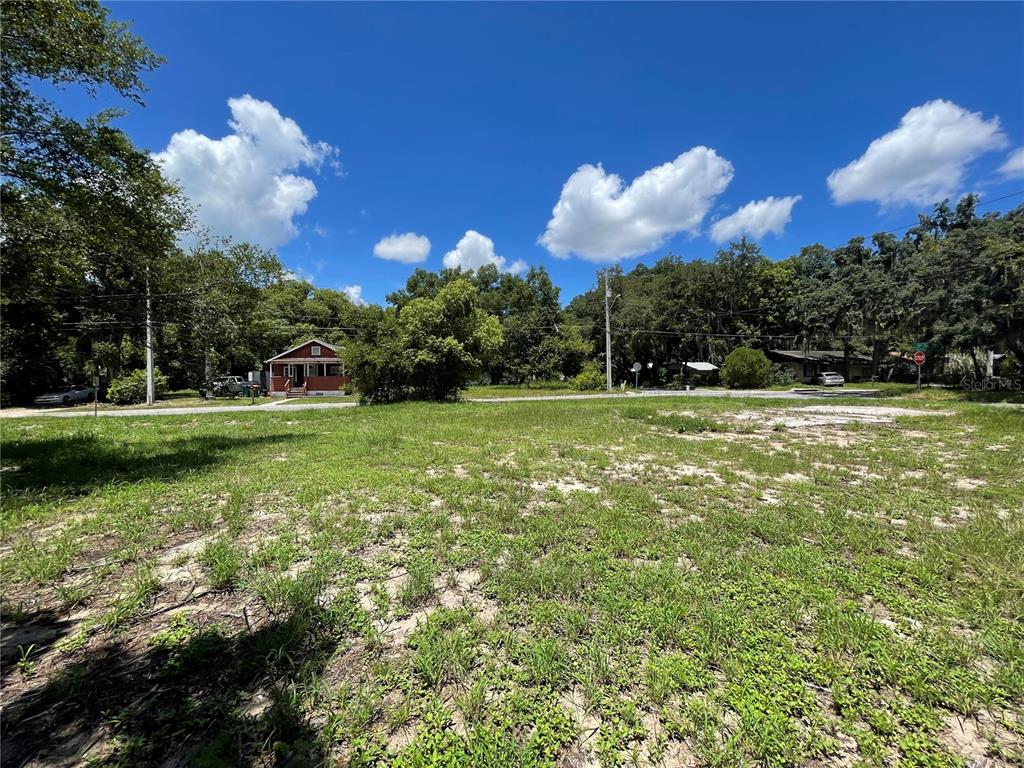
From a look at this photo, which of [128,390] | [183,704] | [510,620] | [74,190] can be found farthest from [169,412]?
[510,620]

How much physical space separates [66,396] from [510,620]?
32.9 meters

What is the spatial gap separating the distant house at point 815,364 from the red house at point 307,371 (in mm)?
38797

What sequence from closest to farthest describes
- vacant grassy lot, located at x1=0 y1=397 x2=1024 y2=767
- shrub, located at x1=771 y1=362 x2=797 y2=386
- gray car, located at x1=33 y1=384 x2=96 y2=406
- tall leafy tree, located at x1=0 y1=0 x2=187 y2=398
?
1. vacant grassy lot, located at x1=0 y1=397 x2=1024 y2=767
2. tall leafy tree, located at x1=0 y1=0 x2=187 y2=398
3. gray car, located at x1=33 y1=384 x2=96 y2=406
4. shrub, located at x1=771 y1=362 x2=797 y2=386

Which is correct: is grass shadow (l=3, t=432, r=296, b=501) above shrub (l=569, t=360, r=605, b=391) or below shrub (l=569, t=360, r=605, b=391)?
below

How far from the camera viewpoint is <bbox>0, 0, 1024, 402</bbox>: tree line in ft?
17.2

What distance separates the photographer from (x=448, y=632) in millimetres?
2338

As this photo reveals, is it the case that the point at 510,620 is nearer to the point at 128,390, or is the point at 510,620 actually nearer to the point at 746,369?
the point at 128,390

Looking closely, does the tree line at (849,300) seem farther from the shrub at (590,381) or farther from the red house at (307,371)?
the red house at (307,371)

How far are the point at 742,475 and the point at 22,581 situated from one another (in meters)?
7.38

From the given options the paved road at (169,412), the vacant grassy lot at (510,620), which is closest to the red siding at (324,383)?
the paved road at (169,412)

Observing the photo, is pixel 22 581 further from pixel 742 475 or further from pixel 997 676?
pixel 742 475

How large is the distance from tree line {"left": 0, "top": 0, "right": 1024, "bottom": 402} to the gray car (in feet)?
4.09

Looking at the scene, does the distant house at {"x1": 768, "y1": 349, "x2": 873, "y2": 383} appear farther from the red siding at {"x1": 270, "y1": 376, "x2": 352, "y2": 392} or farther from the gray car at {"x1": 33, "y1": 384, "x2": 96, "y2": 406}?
the gray car at {"x1": 33, "y1": 384, "x2": 96, "y2": 406}

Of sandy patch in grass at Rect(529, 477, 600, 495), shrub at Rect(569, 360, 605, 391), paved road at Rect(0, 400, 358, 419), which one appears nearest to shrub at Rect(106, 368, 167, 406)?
paved road at Rect(0, 400, 358, 419)
